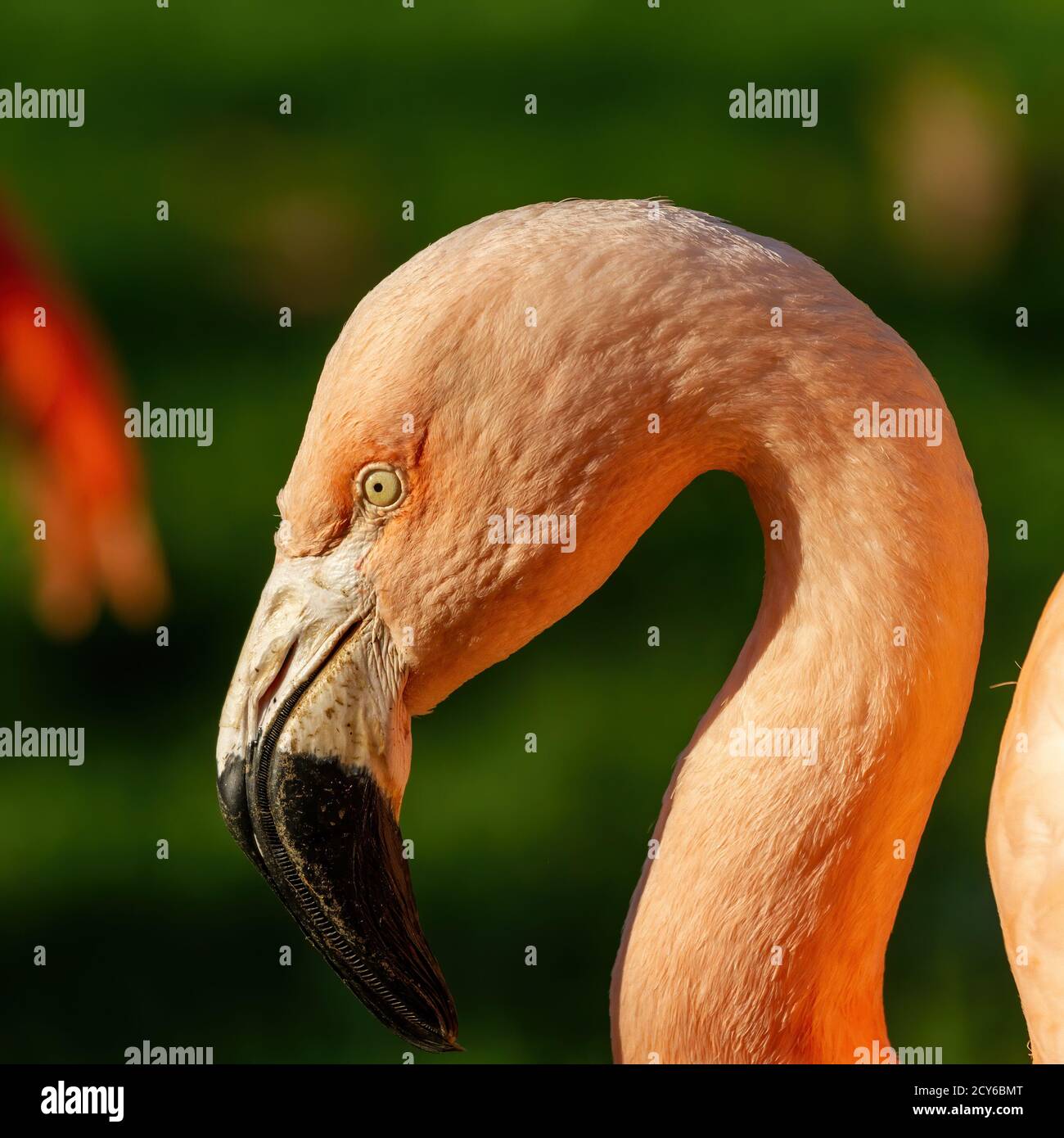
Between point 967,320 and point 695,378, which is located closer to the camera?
point 695,378

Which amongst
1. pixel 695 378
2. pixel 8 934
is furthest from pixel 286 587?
pixel 8 934

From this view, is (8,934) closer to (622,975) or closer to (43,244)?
(43,244)

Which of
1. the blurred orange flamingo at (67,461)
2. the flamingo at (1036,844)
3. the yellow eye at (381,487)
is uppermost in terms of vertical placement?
the blurred orange flamingo at (67,461)

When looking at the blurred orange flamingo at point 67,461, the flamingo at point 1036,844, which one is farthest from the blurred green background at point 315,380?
the flamingo at point 1036,844

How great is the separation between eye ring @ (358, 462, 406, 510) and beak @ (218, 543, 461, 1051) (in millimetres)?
50

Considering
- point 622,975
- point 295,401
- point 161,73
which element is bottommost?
point 622,975

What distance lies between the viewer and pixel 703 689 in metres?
2.46

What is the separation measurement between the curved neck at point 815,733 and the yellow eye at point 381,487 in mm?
262

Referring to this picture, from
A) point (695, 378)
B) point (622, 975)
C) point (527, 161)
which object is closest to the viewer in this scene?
point (695, 378)

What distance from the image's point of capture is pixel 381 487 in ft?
2.99

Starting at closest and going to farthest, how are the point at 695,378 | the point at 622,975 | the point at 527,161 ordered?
the point at 695,378, the point at 622,975, the point at 527,161

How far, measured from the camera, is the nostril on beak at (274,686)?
0.93 metres

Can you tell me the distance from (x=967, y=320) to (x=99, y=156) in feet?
5.89

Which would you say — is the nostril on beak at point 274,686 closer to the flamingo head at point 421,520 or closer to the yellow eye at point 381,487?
the flamingo head at point 421,520
